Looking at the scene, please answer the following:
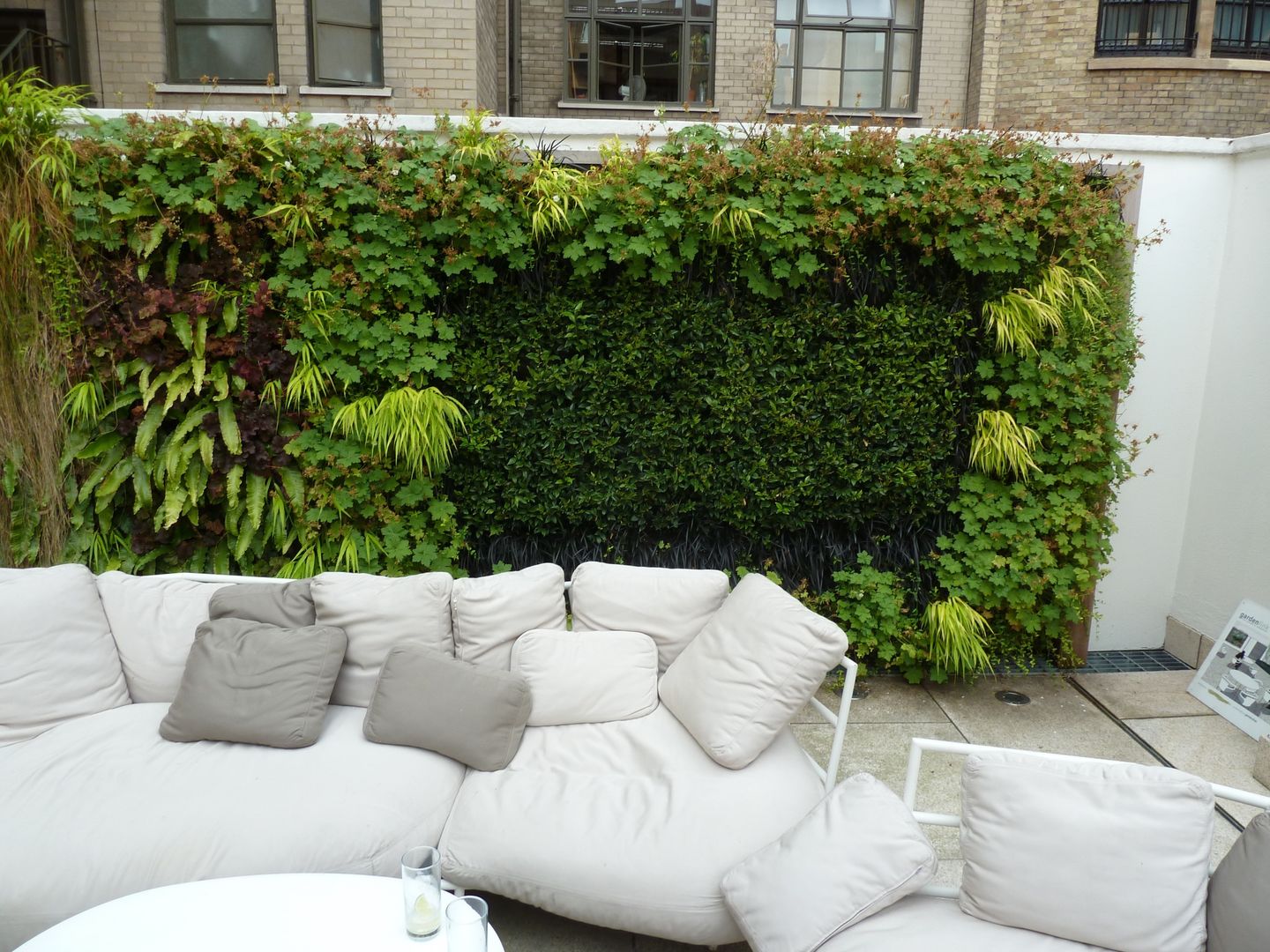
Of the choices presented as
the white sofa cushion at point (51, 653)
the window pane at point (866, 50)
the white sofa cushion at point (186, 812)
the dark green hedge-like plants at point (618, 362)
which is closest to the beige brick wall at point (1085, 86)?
the window pane at point (866, 50)

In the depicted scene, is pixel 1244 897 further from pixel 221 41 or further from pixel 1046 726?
pixel 221 41

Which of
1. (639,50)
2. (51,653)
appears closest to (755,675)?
(51,653)

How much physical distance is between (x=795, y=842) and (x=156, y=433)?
375cm

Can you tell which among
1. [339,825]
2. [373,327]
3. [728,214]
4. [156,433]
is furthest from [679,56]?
[339,825]

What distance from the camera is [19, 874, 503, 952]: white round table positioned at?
2.00 metres

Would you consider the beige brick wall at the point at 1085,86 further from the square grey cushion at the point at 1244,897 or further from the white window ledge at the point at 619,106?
the square grey cushion at the point at 1244,897

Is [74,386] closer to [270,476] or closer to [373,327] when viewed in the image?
[270,476]

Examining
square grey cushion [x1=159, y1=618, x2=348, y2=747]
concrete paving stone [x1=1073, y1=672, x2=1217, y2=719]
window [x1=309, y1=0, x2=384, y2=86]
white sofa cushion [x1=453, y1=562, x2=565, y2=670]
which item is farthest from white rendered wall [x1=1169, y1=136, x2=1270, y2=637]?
window [x1=309, y1=0, x2=384, y2=86]

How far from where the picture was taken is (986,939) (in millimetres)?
2191

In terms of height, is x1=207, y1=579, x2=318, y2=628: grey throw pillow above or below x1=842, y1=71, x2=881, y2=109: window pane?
below

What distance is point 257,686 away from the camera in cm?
301

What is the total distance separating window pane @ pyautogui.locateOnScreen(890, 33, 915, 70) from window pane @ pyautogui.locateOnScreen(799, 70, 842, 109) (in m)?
0.63

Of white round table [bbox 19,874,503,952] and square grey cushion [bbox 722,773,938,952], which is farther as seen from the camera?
square grey cushion [bbox 722,773,938,952]

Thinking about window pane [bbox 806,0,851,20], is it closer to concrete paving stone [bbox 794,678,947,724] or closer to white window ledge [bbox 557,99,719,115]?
white window ledge [bbox 557,99,719,115]
